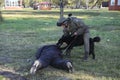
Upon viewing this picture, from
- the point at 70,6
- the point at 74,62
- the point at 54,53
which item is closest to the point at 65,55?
the point at 74,62

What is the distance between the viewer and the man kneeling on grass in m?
8.41

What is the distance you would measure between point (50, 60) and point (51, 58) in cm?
6

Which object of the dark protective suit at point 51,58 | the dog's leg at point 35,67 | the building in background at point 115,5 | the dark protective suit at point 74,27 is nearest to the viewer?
the dog's leg at point 35,67

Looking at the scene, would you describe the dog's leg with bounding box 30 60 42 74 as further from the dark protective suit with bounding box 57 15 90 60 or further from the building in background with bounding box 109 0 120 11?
the building in background with bounding box 109 0 120 11

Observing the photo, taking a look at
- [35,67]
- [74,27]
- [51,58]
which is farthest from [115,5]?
[35,67]

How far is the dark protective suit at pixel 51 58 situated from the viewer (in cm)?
865

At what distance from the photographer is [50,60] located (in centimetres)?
894

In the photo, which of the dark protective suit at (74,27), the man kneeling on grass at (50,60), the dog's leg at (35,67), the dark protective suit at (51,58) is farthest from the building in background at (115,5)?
the dog's leg at (35,67)

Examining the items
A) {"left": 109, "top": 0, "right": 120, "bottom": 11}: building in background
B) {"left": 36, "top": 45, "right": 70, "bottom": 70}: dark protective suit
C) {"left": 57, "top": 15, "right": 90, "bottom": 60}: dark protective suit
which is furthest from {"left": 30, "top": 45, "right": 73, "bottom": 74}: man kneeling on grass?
{"left": 109, "top": 0, "right": 120, "bottom": 11}: building in background

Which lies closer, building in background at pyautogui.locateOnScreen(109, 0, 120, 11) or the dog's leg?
the dog's leg

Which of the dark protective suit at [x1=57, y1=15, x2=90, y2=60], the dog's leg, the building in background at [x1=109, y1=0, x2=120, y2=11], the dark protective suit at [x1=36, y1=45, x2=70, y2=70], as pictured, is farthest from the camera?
the building in background at [x1=109, y1=0, x2=120, y2=11]

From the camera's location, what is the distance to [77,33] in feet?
32.8

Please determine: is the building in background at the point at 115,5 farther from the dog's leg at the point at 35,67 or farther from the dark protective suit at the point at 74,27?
the dog's leg at the point at 35,67

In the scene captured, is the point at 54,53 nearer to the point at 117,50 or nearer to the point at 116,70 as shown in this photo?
the point at 116,70
